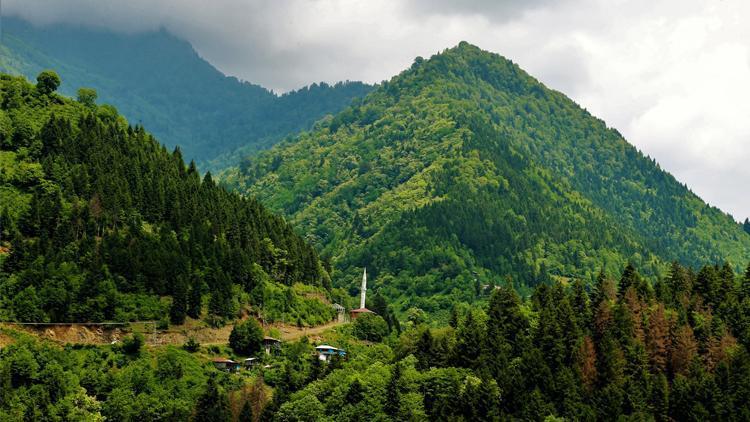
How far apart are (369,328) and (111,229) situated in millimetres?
40423

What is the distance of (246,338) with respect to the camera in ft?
414

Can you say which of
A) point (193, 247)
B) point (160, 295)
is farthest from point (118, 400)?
point (193, 247)

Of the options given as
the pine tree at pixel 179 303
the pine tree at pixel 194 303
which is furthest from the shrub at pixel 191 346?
the pine tree at pixel 194 303

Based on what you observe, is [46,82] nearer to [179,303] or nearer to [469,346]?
[179,303]

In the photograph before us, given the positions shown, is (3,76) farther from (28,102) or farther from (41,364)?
(41,364)

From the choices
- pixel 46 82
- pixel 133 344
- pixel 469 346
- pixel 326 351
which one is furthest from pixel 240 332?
pixel 46 82

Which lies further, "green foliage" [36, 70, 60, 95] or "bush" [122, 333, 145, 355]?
"green foliage" [36, 70, 60, 95]

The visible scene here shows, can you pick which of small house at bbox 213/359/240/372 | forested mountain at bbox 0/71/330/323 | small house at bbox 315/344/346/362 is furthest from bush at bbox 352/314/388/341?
small house at bbox 213/359/240/372

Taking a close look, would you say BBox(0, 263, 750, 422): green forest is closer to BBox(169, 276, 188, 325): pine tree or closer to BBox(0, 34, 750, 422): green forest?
BBox(0, 34, 750, 422): green forest

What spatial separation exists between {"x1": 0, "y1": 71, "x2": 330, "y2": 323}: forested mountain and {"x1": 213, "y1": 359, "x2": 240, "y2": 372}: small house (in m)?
8.25

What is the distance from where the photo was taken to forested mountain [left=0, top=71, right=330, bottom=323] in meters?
118

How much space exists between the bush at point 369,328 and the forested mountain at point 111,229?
19.3 ft

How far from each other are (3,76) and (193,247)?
149ft

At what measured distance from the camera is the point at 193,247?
134625 mm
